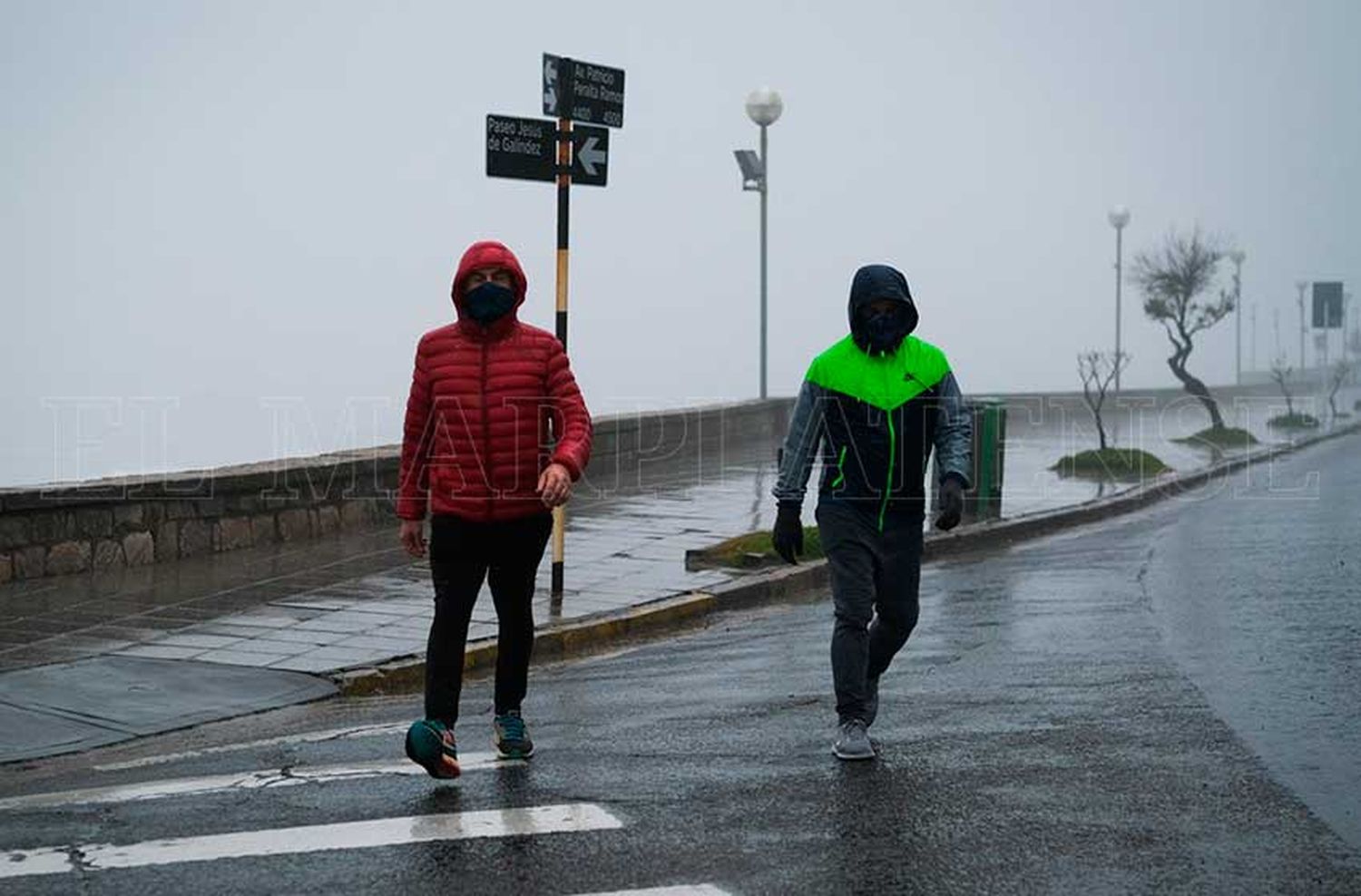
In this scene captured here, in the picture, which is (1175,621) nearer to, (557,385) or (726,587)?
(726,587)

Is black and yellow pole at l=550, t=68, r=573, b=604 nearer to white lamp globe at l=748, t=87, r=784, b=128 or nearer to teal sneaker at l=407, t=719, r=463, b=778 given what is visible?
teal sneaker at l=407, t=719, r=463, b=778

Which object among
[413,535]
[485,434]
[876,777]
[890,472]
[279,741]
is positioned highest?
[485,434]

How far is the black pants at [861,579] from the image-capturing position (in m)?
7.04

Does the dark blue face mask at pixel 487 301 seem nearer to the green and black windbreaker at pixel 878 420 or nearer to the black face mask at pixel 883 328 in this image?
the green and black windbreaker at pixel 878 420

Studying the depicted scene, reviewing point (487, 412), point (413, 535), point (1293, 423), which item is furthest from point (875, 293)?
point (1293, 423)

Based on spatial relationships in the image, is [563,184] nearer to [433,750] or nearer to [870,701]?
[870,701]

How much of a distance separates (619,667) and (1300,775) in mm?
4221

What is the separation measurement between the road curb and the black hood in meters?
3.75

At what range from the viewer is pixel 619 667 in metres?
10.1

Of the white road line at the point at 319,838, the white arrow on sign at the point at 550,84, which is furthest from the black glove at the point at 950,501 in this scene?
the white arrow on sign at the point at 550,84

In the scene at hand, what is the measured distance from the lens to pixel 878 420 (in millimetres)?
7027

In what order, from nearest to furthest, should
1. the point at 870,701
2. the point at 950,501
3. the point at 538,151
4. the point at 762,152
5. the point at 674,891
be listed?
the point at 674,891 < the point at 950,501 < the point at 870,701 < the point at 538,151 < the point at 762,152

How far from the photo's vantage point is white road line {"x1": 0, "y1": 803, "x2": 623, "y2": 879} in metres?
5.72

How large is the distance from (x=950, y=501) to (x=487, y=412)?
1754 mm
